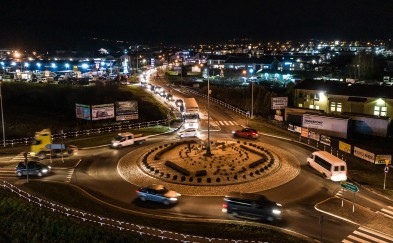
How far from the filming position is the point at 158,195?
973 inches

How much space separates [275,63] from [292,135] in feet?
271

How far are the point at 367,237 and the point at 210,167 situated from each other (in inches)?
605

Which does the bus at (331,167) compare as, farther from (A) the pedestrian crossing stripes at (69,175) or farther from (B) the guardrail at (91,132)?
(B) the guardrail at (91,132)

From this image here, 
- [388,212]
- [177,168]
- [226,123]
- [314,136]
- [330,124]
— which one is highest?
[330,124]

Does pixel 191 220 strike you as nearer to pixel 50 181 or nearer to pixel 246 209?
pixel 246 209

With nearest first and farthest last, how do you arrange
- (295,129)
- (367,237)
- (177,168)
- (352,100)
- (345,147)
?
(367,237), (177,168), (345,147), (295,129), (352,100)

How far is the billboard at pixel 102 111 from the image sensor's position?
4672 centimetres

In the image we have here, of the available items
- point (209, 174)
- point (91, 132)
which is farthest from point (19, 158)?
point (209, 174)

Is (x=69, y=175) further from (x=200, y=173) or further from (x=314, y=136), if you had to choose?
(x=314, y=136)

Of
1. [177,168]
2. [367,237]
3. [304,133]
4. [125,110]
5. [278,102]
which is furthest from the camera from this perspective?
[278,102]

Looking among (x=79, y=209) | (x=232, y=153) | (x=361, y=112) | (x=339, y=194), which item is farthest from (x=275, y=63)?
(x=79, y=209)

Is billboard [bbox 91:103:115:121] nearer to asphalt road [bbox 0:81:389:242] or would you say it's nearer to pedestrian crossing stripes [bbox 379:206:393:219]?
asphalt road [bbox 0:81:389:242]

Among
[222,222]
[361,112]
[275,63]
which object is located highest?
[275,63]

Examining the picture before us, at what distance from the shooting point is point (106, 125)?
173 ft
